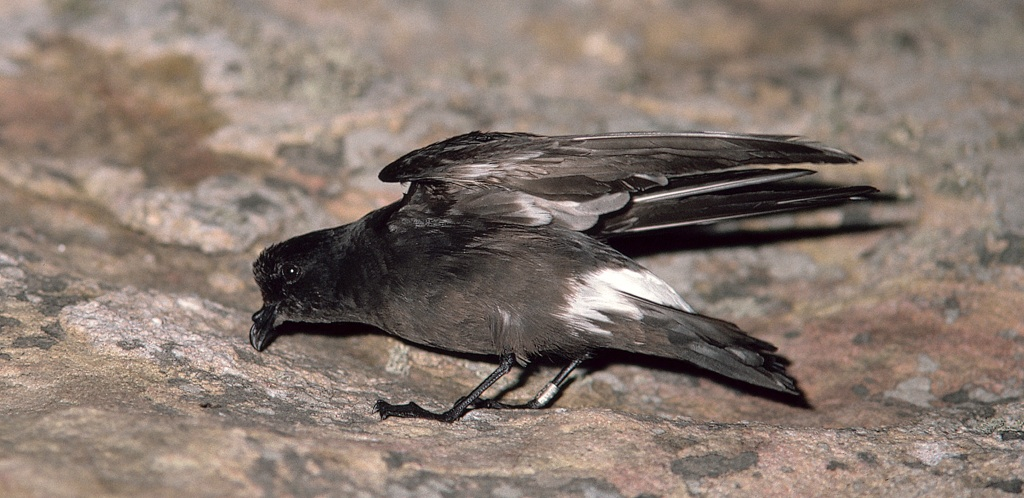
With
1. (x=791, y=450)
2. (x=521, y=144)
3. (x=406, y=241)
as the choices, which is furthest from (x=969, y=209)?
(x=406, y=241)

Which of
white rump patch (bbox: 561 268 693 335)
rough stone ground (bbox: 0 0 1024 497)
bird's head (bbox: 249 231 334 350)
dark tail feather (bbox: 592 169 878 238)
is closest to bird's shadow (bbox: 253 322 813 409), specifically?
rough stone ground (bbox: 0 0 1024 497)

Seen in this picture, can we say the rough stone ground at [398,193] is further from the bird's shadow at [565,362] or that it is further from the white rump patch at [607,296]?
the white rump patch at [607,296]

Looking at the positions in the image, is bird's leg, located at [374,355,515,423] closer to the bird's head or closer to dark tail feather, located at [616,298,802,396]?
dark tail feather, located at [616,298,802,396]

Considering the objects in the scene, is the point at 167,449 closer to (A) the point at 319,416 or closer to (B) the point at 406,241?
(A) the point at 319,416

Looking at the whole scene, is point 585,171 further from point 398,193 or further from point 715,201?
point 398,193

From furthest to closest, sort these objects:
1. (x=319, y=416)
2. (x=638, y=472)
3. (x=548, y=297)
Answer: (x=548, y=297) → (x=319, y=416) → (x=638, y=472)
